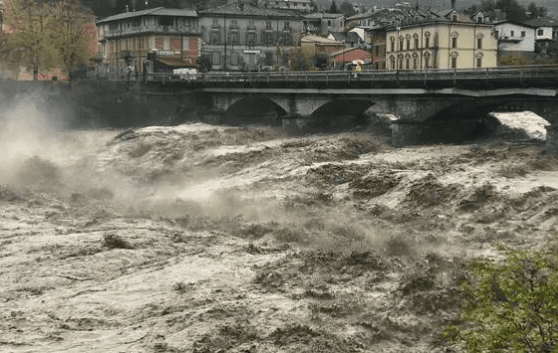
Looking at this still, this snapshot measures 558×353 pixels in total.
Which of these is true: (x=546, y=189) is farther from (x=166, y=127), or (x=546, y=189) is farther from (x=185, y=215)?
(x=166, y=127)

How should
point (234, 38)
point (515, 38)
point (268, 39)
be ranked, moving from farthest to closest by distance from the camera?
1. point (515, 38)
2. point (268, 39)
3. point (234, 38)

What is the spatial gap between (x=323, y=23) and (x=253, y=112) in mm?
99111

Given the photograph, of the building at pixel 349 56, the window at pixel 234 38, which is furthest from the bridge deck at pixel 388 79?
the building at pixel 349 56

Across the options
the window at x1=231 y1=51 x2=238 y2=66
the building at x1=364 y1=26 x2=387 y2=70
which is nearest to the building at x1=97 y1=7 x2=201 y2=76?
the window at x1=231 y1=51 x2=238 y2=66

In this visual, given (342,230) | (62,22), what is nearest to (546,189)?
(342,230)

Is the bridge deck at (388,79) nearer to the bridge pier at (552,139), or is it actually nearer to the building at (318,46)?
the bridge pier at (552,139)

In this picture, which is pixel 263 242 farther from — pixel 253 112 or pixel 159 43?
pixel 159 43

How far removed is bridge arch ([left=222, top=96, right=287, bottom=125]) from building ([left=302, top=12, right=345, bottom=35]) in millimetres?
92623

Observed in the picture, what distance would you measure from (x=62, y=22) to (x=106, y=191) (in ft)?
185

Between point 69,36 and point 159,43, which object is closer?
point 69,36

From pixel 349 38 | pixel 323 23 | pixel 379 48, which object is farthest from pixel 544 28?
pixel 323 23

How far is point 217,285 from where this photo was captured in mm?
24609

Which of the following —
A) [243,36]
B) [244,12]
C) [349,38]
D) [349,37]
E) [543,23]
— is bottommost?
[243,36]

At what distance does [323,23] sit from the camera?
178 metres
